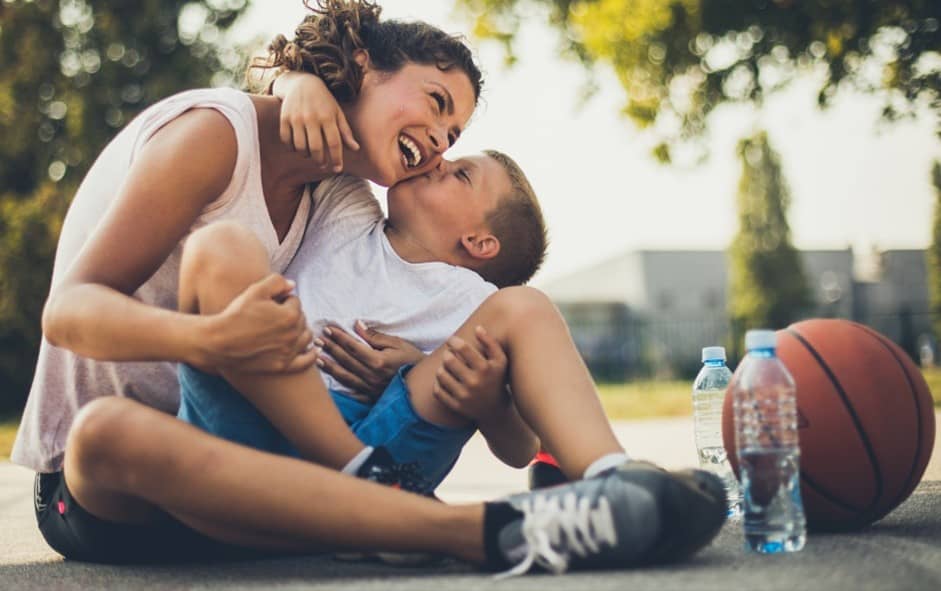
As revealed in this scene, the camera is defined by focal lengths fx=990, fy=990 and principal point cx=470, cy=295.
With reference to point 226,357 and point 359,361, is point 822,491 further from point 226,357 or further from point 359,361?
point 226,357

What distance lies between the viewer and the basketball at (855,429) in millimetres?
2496

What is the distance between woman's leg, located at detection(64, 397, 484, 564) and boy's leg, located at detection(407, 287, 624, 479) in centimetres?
34

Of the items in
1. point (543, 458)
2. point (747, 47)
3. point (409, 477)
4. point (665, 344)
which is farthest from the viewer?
point (665, 344)

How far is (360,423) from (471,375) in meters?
0.36

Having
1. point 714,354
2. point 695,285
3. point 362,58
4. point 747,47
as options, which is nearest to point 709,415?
point 714,354

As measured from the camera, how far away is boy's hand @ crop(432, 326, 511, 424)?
2354 millimetres

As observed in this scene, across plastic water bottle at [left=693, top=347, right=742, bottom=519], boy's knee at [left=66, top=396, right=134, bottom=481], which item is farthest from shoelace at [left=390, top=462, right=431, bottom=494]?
plastic water bottle at [left=693, top=347, right=742, bottom=519]

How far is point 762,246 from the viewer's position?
110 ft

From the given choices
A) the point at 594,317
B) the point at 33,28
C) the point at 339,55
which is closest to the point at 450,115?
the point at 339,55

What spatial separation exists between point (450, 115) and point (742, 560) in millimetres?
1504

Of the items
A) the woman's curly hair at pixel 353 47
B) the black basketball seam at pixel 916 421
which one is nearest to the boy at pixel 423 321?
the woman's curly hair at pixel 353 47

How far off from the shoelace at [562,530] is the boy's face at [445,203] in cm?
128

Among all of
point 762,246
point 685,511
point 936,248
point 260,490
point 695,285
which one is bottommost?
point 695,285

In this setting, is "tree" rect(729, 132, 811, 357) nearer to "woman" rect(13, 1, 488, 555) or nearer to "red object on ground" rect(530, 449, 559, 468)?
"red object on ground" rect(530, 449, 559, 468)
